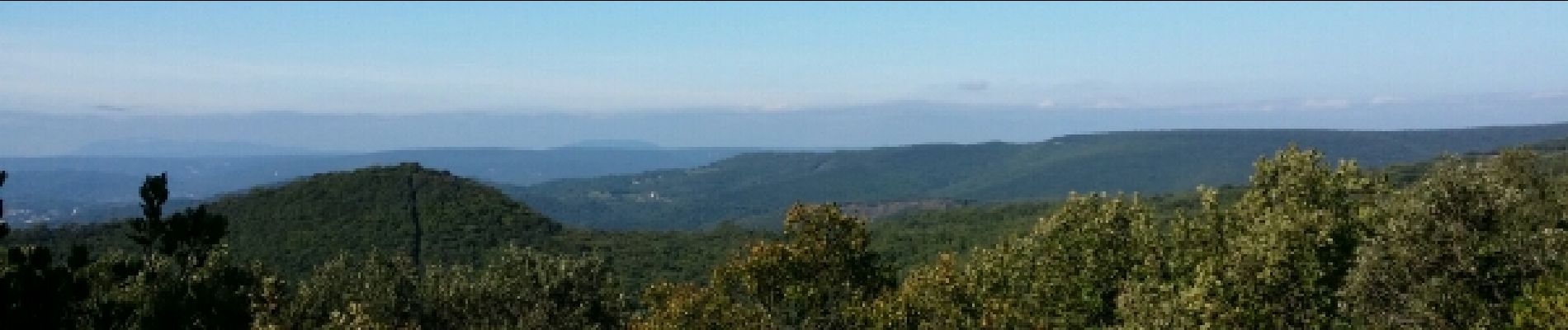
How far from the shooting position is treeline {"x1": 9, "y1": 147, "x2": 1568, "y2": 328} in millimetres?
33562

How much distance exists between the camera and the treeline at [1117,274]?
33.6 metres

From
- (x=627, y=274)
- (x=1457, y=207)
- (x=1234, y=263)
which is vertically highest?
(x=1457, y=207)

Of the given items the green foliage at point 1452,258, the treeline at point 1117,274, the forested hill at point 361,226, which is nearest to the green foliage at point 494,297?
the treeline at point 1117,274

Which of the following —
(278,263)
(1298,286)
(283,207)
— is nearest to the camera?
(1298,286)

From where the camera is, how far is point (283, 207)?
18900 centimetres

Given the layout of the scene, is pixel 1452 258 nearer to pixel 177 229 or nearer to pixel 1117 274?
pixel 1117 274

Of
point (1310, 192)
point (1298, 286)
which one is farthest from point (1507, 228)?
point (1310, 192)

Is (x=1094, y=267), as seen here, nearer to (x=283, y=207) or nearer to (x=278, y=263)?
(x=278, y=263)

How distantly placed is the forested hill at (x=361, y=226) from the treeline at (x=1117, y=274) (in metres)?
120

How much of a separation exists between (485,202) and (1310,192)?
176m

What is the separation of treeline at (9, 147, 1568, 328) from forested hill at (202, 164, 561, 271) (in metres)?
120

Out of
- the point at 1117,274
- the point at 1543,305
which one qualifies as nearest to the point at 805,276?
the point at 1117,274

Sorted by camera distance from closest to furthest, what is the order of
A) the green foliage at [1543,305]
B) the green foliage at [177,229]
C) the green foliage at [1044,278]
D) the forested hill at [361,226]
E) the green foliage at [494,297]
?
1. the green foliage at [1543,305]
2. the green foliage at [1044,278]
3. the green foliage at [177,229]
4. the green foliage at [494,297]
5. the forested hill at [361,226]

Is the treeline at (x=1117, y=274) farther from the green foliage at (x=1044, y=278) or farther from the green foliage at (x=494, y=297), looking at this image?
the green foliage at (x=494, y=297)
